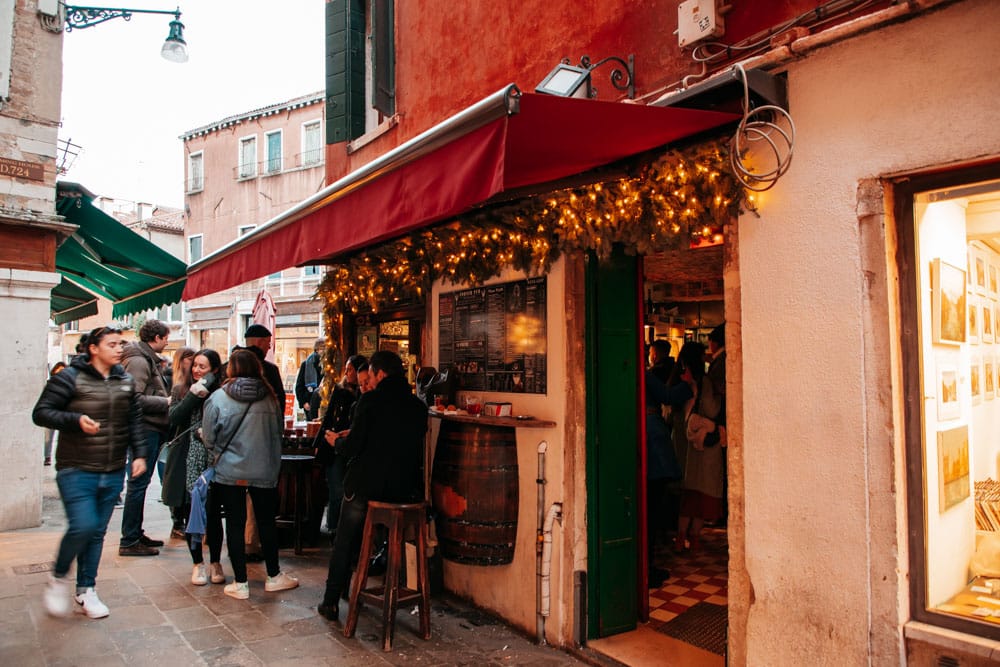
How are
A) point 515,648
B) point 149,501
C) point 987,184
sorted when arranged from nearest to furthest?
point 987,184 < point 515,648 < point 149,501

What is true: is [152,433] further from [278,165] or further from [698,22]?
[278,165]

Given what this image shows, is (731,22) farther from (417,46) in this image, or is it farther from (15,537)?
(15,537)

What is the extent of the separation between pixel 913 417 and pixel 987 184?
3.20ft

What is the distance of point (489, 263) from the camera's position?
196 inches

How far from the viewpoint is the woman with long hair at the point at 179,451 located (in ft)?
20.4

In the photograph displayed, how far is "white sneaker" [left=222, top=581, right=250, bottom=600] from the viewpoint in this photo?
5.04 m

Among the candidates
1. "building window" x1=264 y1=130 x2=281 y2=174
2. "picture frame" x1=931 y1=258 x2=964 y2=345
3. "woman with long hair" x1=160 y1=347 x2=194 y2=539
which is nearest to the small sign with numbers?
"woman with long hair" x1=160 y1=347 x2=194 y2=539

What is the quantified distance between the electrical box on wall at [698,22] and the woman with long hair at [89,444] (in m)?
4.07

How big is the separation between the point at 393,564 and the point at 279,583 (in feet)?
4.71

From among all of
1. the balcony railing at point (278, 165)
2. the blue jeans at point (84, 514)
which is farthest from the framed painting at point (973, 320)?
the balcony railing at point (278, 165)

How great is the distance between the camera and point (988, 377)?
328 centimetres

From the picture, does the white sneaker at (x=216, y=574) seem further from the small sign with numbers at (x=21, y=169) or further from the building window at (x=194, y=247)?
the building window at (x=194, y=247)

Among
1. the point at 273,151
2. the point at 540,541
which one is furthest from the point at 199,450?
the point at 273,151

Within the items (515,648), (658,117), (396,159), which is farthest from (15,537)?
(658,117)
